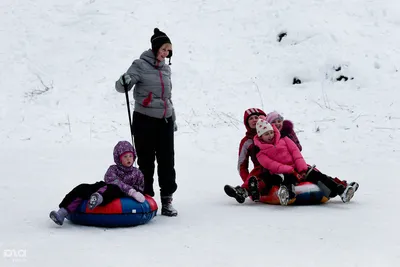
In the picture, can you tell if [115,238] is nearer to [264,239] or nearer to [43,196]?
[264,239]

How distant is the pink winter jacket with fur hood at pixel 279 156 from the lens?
300 inches

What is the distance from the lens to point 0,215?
6.76 metres

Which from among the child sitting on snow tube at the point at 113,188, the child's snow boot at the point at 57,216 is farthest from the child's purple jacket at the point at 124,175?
the child's snow boot at the point at 57,216

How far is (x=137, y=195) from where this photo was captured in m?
6.34

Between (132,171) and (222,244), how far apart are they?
5.23 feet

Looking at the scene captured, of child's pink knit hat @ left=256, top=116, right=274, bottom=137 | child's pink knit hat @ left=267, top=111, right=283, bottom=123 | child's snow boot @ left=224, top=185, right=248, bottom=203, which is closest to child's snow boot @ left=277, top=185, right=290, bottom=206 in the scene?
child's snow boot @ left=224, top=185, right=248, bottom=203

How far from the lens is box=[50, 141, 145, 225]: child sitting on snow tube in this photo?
6137 mm

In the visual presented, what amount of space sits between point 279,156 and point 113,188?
2397mm

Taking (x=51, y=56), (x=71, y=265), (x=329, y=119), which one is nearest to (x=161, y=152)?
(x=71, y=265)

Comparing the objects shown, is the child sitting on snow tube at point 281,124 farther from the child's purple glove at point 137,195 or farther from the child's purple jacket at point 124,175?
the child's purple glove at point 137,195

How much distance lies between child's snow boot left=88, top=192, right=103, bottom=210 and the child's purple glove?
0.36 metres

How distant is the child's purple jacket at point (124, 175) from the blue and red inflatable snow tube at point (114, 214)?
0.72 feet

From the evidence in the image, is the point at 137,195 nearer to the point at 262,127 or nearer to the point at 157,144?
the point at 157,144

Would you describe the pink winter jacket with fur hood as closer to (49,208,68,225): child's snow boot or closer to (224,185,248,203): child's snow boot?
(224,185,248,203): child's snow boot
